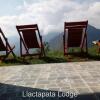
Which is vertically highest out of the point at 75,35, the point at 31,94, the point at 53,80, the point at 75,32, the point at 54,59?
the point at 31,94

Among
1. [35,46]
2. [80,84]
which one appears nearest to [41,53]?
[35,46]

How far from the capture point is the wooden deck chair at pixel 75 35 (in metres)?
10.5

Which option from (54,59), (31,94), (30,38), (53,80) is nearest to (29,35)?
(30,38)

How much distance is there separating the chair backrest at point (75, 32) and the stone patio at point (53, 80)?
1654 millimetres

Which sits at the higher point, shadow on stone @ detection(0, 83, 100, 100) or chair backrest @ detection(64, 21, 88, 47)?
shadow on stone @ detection(0, 83, 100, 100)

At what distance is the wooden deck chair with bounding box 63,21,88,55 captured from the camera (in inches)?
414

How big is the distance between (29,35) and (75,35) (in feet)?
5.32

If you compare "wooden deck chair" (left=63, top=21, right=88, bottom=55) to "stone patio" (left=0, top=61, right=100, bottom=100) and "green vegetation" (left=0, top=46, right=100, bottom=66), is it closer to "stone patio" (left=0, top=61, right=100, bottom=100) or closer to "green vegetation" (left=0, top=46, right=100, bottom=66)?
"green vegetation" (left=0, top=46, right=100, bottom=66)

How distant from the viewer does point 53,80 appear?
6820mm

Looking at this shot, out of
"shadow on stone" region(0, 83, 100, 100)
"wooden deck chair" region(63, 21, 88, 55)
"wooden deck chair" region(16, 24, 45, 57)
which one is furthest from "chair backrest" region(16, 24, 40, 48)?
"shadow on stone" region(0, 83, 100, 100)

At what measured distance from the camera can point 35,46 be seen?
11.2 m

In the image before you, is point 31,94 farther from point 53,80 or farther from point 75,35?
point 75,35

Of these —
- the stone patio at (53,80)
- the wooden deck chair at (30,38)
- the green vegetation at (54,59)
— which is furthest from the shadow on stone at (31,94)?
the wooden deck chair at (30,38)

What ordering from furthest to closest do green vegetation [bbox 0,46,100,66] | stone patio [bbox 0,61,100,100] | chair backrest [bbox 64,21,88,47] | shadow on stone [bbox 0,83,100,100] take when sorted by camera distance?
1. chair backrest [bbox 64,21,88,47]
2. green vegetation [bbox 0,46,100,66]
3. stone patio [bbox 0,61,100,100]
4. shadow on stone [bbox 0,83,100,100]
